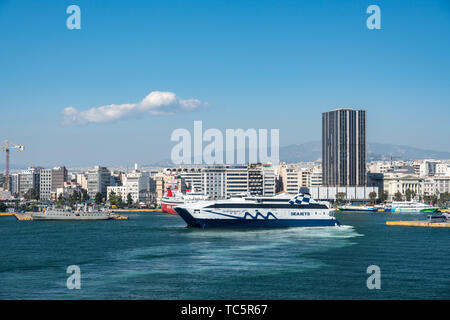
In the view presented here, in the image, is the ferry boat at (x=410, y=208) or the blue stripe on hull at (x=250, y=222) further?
the ferry boat at (x=410, y=208)

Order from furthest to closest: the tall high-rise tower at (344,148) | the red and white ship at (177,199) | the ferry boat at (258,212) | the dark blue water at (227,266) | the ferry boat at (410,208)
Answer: the tall high-rise tower at (344,148), the ferry boat at (410,208), the red and white ship at (177,199), the ferry boat at (258,212), the dark blue water at (227,266)

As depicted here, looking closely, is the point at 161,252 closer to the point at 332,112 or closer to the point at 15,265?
the point at 15,265

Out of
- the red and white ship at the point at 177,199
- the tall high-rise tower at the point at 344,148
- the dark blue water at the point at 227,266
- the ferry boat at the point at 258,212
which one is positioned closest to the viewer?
the dark blue water at the point at 227,266

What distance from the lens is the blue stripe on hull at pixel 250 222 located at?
49219 millimetres

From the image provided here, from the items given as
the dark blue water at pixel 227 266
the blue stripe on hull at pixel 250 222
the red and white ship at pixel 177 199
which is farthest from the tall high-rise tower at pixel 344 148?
the dark blue water at pixel 227 266

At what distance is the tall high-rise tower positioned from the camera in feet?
494

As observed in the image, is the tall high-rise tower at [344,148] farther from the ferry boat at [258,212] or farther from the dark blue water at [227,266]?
the dark blue water at [227,266]

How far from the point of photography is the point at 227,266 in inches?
1037

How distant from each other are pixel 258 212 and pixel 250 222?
1174 mm

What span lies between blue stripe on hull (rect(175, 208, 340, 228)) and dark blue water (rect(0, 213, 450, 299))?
6.99 metres

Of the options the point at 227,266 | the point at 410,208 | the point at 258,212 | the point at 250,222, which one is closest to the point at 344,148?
the point at 410,208

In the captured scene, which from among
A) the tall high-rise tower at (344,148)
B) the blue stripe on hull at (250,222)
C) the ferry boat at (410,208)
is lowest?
the ferry boat at (410,208)

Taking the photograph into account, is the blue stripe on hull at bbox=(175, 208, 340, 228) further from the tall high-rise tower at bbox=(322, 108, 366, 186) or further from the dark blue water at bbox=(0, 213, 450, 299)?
the tall high-rise tower at bbox=(322, 108, 366, 186)
